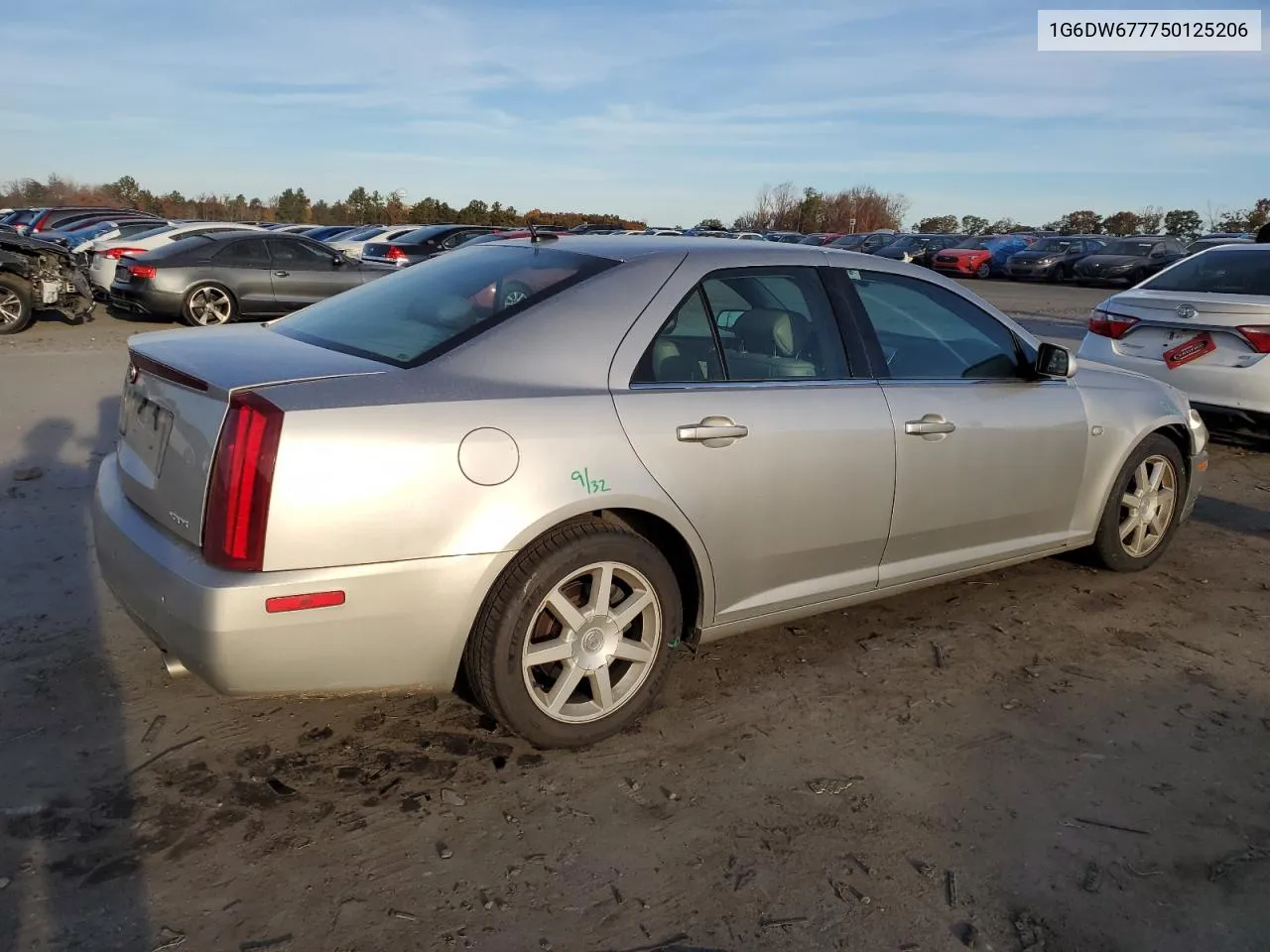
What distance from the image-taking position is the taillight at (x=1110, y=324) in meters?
7.54

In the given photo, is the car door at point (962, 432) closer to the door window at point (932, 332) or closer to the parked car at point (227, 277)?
the door window at point (932, 332)

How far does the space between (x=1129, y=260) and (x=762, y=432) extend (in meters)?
30.6

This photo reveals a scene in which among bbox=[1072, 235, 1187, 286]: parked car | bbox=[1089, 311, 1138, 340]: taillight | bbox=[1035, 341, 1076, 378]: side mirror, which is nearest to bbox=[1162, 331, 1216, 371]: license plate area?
bbox=[1089, 311, 1138, 340]: taillight

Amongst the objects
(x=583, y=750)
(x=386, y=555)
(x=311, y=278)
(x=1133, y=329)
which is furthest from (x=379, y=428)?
(x=311, y=278)

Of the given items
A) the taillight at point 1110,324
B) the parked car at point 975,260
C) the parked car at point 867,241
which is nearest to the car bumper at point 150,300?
the taillight at point 1110,324

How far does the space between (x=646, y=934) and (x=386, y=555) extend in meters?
1.19

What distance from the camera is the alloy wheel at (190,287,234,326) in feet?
43.8

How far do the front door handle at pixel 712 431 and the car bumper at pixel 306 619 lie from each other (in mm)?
733

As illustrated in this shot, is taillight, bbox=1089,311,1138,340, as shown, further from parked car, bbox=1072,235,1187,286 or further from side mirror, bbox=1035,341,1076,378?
parked car, bbox=1072,235,1187,286

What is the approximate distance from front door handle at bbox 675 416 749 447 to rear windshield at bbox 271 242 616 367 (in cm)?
63

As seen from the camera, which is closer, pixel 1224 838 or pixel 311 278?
pixel 1224 838

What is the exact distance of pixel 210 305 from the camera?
13.5m

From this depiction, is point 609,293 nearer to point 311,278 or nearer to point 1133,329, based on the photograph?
point 1133,329

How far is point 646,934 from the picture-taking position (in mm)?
A: 2428
